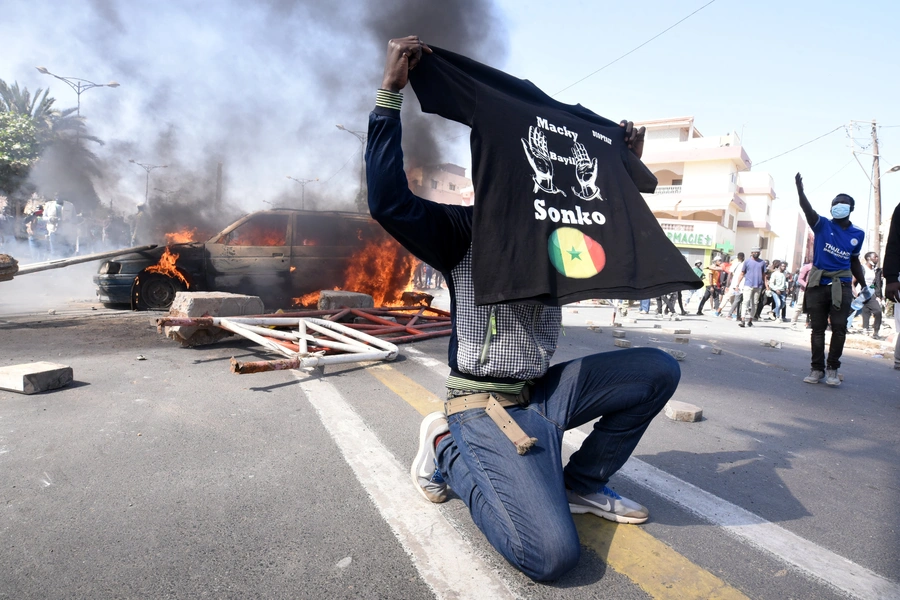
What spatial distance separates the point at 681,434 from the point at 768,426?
2.59ft

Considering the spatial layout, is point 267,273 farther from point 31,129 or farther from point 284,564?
point 31,129

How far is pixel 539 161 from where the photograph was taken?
2.19 meters

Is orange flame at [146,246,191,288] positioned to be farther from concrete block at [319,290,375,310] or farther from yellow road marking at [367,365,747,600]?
yellow road marking at [367,365,747,600]

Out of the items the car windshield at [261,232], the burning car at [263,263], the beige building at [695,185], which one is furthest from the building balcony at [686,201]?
the car windshield at [261,232]

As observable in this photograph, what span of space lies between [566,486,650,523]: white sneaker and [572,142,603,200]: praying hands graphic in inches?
49.7

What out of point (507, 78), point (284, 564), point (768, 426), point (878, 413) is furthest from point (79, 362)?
point (878, 413)

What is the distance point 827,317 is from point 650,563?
184 inches

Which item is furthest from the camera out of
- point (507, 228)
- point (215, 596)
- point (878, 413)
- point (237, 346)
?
point (237, 346)

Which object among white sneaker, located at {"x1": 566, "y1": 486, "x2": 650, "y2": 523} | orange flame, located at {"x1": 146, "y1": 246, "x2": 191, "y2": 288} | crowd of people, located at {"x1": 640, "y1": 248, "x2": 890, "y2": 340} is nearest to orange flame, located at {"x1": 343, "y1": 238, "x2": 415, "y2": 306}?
orange flame, located at {"x1": 146, "y1": 246, "x2": 191, "y2": 288}

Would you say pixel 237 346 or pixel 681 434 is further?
pixel 237 346

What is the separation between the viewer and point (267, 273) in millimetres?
9359

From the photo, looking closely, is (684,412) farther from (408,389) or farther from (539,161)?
(539,161)

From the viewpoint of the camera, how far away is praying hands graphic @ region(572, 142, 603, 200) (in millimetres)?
2291

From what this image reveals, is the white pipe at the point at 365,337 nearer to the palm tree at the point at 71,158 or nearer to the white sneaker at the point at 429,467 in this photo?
the white sneaker at the point at 429,467
